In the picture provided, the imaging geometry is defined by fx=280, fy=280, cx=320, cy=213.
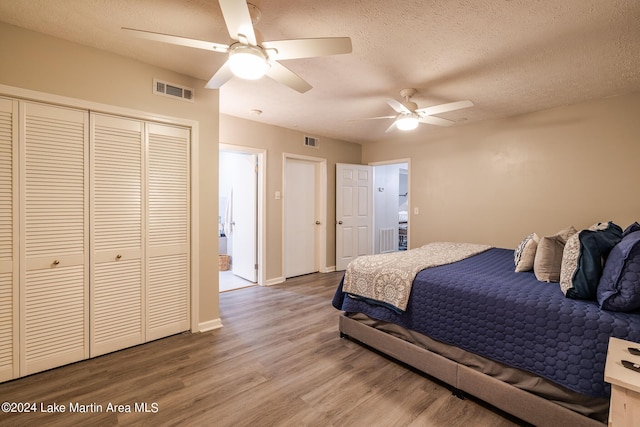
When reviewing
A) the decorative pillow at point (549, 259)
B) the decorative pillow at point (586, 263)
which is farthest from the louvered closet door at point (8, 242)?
the decorative pillow at point (549, 259)

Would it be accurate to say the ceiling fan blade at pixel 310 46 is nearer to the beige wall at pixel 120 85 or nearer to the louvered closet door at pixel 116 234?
the beige wall at pixel 120 85

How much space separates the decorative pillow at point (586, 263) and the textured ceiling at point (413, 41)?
1427mm

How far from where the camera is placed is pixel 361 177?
18.0ft

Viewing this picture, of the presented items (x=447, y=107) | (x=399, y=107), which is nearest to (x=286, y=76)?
(x=399, y=107)

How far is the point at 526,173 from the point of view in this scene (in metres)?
3.74

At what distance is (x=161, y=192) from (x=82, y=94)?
0.93 metres

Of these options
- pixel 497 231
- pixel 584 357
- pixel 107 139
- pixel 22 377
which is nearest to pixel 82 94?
pixel 107 139

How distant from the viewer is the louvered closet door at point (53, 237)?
79.6 inches

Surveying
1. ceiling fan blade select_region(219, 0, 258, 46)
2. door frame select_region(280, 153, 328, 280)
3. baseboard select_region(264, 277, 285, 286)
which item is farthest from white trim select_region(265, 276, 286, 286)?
ceiling fan blade select_region(219, 0, 258, 46)

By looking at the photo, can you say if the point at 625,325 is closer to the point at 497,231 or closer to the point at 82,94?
the point at 497,231

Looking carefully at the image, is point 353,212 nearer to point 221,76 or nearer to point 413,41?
point 413,41

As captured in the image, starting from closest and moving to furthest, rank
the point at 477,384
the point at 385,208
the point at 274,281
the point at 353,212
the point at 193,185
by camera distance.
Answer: the point at 477,384, the point at 193,185, the point at 274,281, the point at 353,212, the point at 385,208

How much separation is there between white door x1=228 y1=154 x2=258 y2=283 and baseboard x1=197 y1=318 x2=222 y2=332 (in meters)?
1.56

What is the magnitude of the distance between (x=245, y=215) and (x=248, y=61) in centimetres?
324
